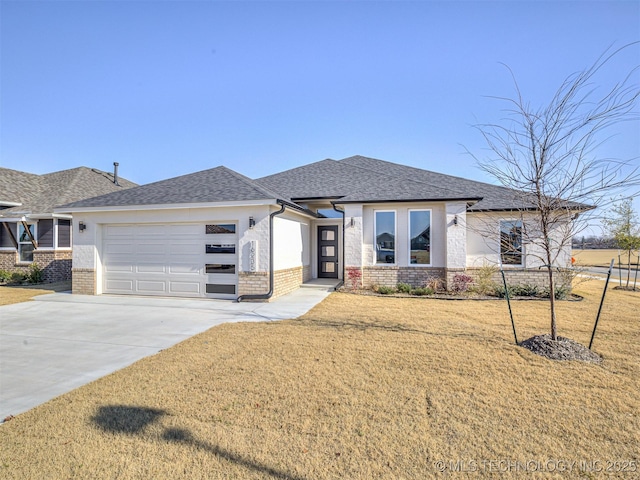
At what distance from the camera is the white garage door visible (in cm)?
1056

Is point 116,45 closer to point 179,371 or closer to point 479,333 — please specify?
point 179,371

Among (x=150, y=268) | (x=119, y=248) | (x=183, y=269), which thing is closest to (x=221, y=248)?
(x=183, y=269)

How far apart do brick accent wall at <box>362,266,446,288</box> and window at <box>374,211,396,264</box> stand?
40 cm

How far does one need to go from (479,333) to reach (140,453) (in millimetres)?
6074

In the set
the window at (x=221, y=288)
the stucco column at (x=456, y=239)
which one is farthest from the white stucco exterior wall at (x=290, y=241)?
the stucco column at (x=456, y=239)

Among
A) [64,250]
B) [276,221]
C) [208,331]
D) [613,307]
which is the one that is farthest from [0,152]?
[613,307]

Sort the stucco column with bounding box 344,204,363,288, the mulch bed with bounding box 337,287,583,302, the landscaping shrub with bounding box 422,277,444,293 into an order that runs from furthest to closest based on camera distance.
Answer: the stucco column with bounding box 344,204,363,288 < the landscaping shrub with bounding box 422,277,444,293 < the mulch bed with bounding box 337,287,583,302

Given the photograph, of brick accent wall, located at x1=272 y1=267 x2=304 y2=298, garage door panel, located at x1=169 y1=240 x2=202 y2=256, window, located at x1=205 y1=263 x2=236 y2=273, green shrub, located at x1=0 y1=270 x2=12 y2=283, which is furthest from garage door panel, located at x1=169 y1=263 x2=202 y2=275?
green shrub, located at x1=0 y1=270 x2=12 y2=283

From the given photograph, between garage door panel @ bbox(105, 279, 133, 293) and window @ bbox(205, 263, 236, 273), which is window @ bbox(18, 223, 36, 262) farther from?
window @ bbox(205, 263, 236, 273)

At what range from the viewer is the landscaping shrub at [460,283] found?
11422 mm

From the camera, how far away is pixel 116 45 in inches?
449

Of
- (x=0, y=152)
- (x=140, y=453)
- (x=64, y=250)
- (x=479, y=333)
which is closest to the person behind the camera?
(x=140, y=453)

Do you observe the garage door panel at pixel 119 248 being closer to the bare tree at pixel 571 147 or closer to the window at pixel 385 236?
the window at pixel 385 236

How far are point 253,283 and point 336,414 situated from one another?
7.17m
